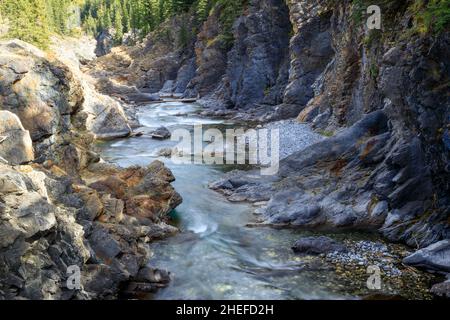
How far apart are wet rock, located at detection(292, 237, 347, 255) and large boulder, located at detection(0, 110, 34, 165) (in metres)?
10.3

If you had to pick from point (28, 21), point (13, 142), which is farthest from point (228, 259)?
point (28, 21)

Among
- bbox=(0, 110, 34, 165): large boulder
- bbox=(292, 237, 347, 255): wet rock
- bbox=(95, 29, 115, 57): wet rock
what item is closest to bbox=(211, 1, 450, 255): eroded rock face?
bbox=(292, 237, 347, 255): wet rock

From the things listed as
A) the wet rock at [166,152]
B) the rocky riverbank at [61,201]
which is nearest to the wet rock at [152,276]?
the rocky riverbank at [61,201]

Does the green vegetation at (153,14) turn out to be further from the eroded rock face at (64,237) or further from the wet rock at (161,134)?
the eroded rock face at (64,237)

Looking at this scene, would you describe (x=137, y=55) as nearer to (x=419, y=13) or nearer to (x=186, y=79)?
(x=186, y=79)

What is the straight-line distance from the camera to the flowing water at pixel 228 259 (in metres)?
15.0

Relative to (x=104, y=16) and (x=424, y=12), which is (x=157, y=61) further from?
(x=104, y=16)

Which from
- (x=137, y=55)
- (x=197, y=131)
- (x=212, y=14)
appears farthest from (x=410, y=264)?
(x=137, y=55)

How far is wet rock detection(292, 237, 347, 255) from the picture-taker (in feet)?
57.6

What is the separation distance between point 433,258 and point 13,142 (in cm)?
1451

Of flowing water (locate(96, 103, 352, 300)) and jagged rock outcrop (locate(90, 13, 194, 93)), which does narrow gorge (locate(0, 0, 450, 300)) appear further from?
jagged rock outcrop (locate(90, 13, 194, 93))

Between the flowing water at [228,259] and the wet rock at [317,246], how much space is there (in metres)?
0.50

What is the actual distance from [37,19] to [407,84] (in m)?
53.7

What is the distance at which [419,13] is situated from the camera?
19.1m
